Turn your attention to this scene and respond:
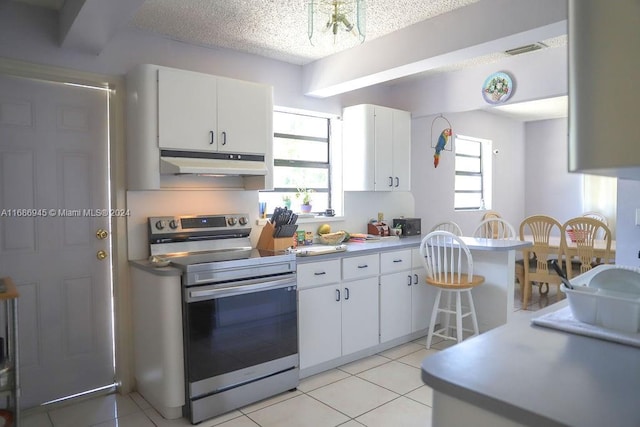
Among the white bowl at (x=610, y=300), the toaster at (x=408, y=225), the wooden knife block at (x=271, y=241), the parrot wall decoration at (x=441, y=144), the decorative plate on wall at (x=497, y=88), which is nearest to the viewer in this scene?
the white bowl at (x=610, y=300)

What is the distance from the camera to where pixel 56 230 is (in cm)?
287

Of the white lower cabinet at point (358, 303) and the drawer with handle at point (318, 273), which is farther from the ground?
the drawer with handle at point (318, 273)

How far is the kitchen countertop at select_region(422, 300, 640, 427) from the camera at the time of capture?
887 mm

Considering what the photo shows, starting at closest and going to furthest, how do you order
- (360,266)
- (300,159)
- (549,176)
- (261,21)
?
(261,21), (360,266), (300,159), (549,176)

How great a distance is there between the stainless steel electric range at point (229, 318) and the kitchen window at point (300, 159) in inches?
36.7

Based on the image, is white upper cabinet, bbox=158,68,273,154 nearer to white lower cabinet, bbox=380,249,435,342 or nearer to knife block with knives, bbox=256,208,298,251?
knife block with knives, bbox=256,208,298,251

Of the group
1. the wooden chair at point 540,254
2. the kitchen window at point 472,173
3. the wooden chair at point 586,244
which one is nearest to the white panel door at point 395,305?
the wooden chair at point 540,254

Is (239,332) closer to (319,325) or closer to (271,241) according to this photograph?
(319,325)

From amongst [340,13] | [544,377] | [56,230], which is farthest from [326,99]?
[544,377]

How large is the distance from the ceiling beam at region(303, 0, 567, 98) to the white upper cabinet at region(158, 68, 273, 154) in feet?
2.28

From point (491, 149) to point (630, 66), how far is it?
6.56 meters

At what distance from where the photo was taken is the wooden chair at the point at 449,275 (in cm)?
352

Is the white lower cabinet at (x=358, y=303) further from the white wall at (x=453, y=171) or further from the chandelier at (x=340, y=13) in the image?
the chandelier at (x=340, y=13)

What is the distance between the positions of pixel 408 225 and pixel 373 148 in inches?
37.9
